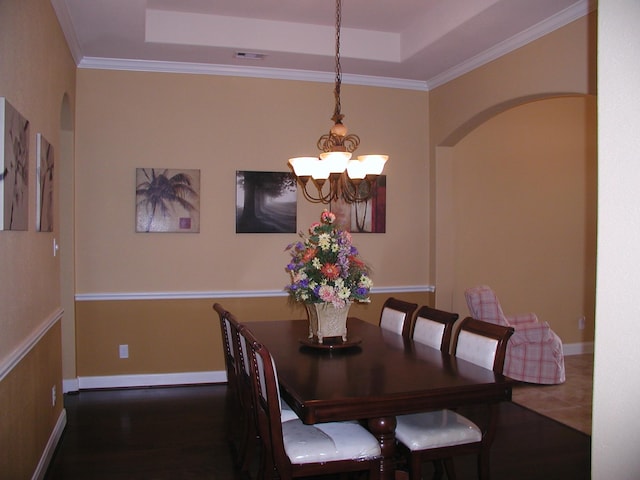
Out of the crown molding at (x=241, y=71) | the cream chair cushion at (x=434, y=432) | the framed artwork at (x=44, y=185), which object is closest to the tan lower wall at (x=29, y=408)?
the framed artwork at (x=44, y=185)

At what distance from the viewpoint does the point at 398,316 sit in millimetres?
3725

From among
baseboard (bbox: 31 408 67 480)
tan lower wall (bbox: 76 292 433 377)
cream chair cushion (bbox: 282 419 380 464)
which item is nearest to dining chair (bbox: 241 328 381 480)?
cream chair cushion (bbox: 282 419 380 464)

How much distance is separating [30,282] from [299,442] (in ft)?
5.34

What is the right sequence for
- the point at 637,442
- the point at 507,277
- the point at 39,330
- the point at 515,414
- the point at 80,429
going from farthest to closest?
the point at 507,277 → the point at 515,414 → the point at 80,429 → the point at 39,330 → the point at 637,442

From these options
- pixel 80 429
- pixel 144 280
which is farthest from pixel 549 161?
pixel 80 429

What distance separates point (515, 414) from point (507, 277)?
2.08 metres

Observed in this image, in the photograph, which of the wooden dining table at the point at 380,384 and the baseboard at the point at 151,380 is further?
the baseboard at the point at 151,380

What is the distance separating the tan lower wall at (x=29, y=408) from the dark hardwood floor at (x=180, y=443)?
28 cm

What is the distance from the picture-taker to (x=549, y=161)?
5.96 m

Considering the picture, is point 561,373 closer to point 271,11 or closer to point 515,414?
point 515,414

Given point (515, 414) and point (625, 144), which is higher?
point (625, 144)

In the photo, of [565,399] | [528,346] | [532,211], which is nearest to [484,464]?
[565,399]

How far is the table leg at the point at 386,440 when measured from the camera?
2.35 meters

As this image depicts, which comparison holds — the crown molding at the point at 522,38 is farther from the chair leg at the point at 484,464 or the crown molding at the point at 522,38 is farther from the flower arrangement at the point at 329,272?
the chair leg at the point at 484,464
